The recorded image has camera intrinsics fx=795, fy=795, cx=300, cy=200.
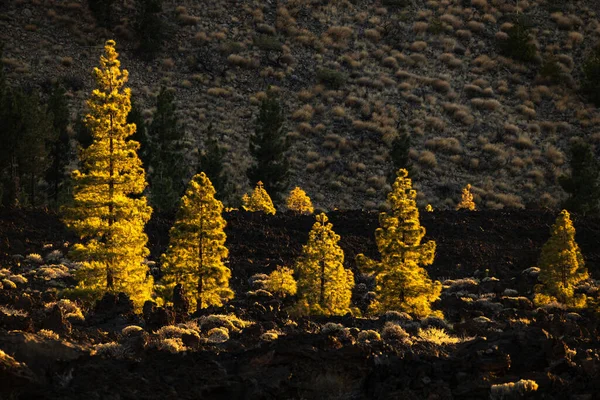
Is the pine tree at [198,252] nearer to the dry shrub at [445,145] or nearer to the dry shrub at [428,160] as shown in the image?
the dry shrub at [428,160]

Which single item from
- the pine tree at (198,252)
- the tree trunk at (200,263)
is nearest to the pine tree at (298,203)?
the pine tree at (198,252)

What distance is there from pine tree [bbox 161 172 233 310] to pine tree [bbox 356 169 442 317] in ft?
15.4

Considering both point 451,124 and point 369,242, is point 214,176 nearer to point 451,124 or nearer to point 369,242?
point 369,242

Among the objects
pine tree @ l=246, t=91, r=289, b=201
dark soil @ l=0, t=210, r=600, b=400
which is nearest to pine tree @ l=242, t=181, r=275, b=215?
pine tree @ l=246, t=91, r=289, b=201

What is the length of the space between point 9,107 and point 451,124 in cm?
4165

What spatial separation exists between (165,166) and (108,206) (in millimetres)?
22050

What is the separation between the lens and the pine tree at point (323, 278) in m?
25.8

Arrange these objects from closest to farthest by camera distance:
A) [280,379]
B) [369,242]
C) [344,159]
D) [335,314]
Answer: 1. [280,379]
2. [335,314]
3. [369,242]
4. [344,159]

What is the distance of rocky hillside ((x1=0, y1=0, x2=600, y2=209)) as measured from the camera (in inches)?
2625

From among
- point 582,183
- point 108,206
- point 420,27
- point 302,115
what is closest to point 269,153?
point 582,183

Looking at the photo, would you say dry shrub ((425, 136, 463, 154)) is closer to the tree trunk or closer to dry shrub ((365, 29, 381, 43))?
dry shrub ((365, 29, 381, 43))

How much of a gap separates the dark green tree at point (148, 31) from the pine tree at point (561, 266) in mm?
56077

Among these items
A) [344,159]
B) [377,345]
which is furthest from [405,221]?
[344,159]

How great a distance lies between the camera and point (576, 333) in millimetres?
19344
